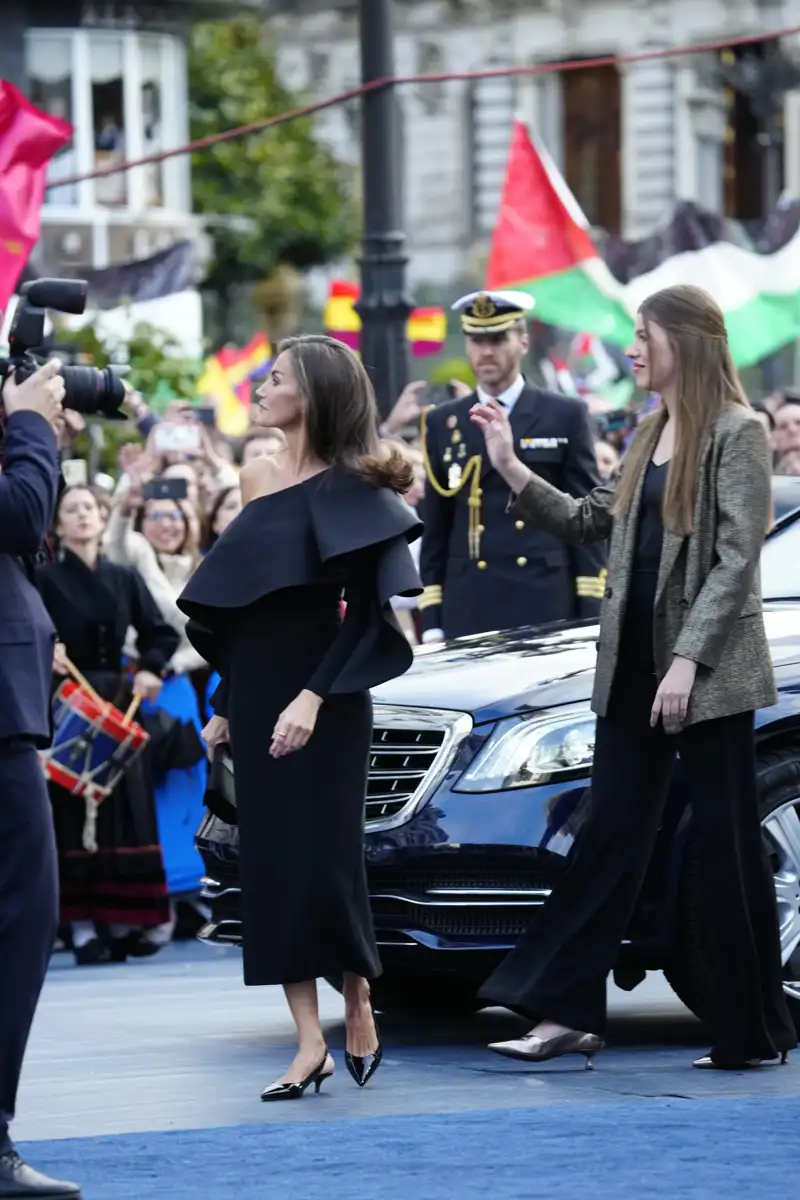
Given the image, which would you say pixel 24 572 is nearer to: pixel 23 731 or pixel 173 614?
pixel 23 731

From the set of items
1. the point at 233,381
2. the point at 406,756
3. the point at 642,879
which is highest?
the point at 406,756

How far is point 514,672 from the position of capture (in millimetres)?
8195

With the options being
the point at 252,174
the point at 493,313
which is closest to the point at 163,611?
the point at 493,313

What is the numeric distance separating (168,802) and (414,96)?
51.7 meters

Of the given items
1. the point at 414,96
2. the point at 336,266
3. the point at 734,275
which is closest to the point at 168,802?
the point at 734,275

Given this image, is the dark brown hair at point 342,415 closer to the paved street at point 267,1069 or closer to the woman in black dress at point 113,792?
the paved street at point 267,1069

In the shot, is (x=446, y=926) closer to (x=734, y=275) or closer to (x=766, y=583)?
(x=766, y=583)

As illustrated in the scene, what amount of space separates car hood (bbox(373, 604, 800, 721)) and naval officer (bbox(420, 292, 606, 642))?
1.66 meters

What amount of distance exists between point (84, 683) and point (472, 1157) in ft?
19.6

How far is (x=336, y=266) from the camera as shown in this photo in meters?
55.9

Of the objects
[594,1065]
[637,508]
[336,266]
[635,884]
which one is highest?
[637,508]

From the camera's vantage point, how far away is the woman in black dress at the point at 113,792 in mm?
12039

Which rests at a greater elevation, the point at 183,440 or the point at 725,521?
the point at 725,521

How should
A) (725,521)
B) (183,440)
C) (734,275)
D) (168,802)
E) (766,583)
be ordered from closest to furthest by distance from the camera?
(725,521) < (766,583) < (168,802) < (183,440) < (734,275)
